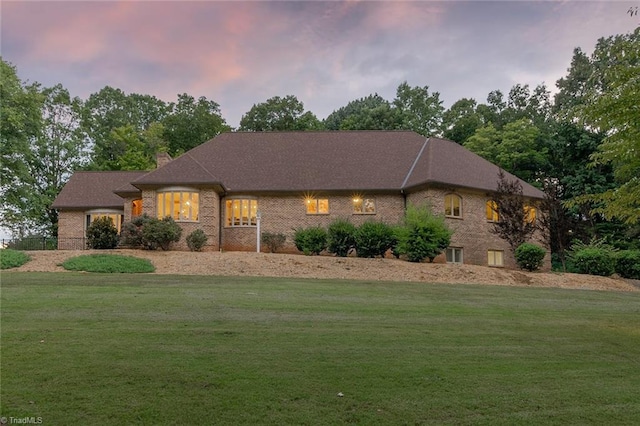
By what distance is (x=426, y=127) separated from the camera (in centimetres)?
5319

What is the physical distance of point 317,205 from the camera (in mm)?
27438

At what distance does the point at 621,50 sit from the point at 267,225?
2113 cm

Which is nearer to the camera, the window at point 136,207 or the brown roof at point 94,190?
the window at point 136,207

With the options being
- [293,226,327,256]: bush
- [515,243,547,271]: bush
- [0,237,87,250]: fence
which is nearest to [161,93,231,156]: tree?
[0,237,87,250]: fence

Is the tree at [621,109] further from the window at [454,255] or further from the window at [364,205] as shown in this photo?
the window at [364,205]

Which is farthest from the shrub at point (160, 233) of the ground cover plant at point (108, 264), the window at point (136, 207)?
the window at point (136, 207)

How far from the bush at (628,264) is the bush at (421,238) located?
10127 millimetres

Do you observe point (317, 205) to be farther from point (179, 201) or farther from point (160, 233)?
point (160, 233)

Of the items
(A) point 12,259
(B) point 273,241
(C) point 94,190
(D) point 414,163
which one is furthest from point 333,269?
(C) point 94,190

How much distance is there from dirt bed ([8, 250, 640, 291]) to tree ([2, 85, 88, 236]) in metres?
22.2

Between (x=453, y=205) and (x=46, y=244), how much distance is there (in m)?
26.5

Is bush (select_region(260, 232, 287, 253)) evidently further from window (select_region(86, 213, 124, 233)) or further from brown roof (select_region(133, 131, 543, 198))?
window (select_region(86, 213, 124, 233))

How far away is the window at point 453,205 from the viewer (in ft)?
83.2

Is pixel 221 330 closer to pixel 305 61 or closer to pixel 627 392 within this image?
pixel 627 392
